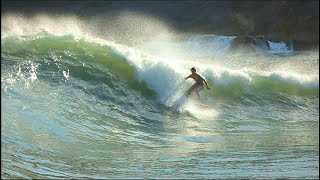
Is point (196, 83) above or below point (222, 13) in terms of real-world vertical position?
below

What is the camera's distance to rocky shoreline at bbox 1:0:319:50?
128 ft

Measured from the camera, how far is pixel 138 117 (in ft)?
38.3

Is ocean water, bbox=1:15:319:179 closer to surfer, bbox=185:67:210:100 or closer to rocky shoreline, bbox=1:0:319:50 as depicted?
surfer, bbox=185:67:210:100

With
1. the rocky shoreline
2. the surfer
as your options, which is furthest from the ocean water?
the rocky shoreline

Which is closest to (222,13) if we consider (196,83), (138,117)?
(196,83)

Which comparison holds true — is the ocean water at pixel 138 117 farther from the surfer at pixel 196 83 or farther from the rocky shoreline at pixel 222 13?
the rocky shoreline at pixel 222 13

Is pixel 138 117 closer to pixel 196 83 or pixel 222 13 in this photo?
pixel 196 83

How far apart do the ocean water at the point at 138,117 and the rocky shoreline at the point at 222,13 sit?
21471 millimetres

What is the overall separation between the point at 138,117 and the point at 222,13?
3465 centimetres

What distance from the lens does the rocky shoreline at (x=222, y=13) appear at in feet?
128

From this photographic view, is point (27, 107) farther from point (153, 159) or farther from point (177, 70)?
point (177, 70)

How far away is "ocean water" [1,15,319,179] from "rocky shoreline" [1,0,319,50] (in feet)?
70.4

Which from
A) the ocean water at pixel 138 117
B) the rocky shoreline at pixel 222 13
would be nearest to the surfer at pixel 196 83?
the ocean water at pixel 138 117

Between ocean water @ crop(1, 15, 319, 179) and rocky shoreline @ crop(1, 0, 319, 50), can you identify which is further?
rocky shoreline @ crop(1, 0, 319, 50)
